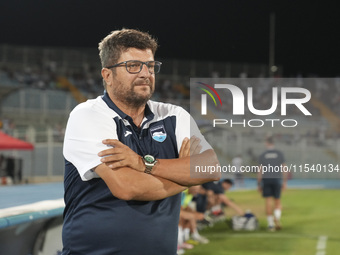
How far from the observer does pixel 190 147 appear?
2.64 metres

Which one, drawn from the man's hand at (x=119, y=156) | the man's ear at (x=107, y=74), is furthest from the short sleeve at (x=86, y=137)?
the man's ear at (x=107, y=74)

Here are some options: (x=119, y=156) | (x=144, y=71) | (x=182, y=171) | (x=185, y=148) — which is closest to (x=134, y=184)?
(x=119, y=156)

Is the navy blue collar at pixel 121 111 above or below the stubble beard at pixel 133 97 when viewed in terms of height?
below

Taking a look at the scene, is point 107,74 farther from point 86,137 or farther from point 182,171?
→ point 182,171

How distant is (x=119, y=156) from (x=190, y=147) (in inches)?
16.2

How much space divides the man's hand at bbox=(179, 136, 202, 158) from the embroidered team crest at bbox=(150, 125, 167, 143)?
119 millimetres

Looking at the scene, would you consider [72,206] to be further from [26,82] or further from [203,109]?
[26,82]

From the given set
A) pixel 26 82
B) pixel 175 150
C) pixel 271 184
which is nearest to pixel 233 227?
pixel 271 184

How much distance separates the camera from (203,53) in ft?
143

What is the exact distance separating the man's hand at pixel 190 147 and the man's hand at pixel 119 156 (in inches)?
10.9

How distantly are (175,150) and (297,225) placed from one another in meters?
8.82

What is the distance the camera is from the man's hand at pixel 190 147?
2.61 metres

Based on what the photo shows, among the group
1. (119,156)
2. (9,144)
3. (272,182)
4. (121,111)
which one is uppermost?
(121,111)

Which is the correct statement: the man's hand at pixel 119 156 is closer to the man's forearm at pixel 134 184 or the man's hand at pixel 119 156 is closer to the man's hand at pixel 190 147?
the man's forearm at pixel 134 184
